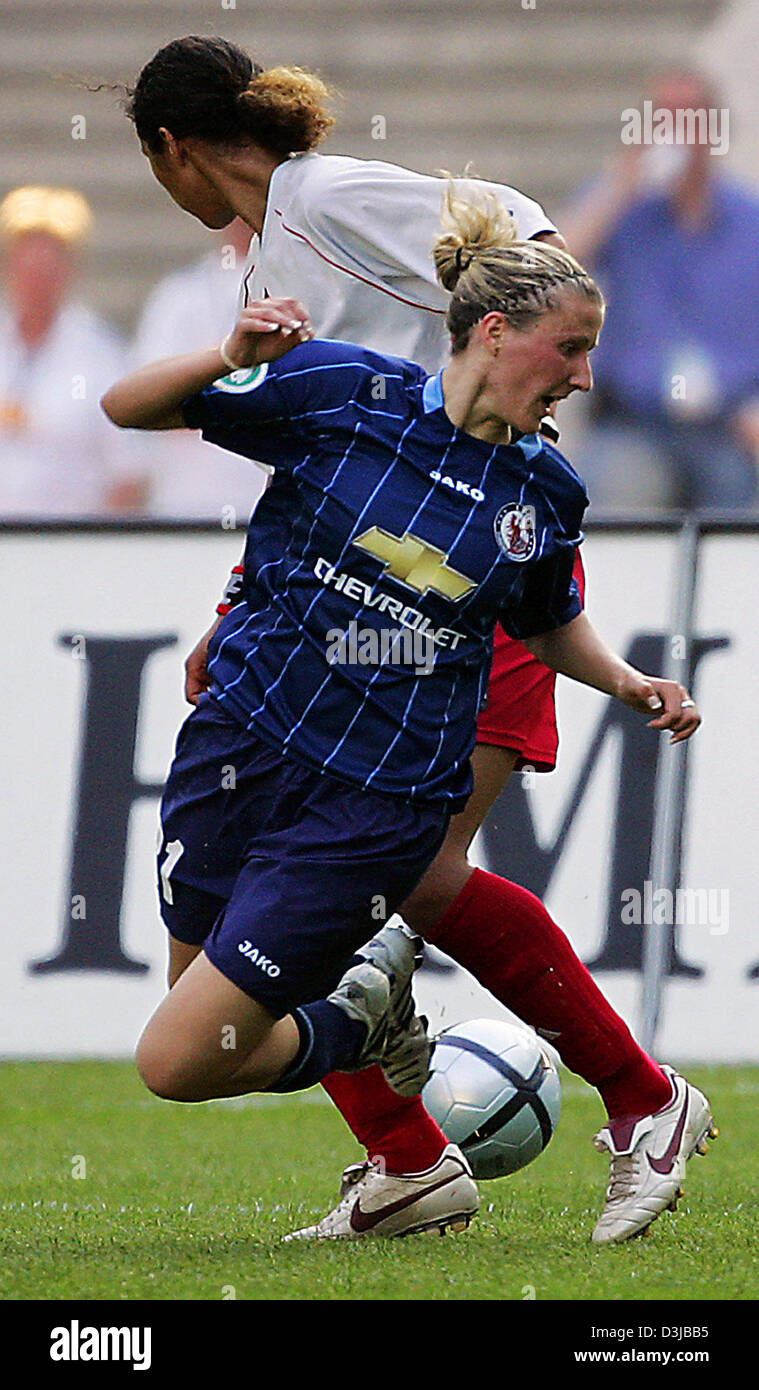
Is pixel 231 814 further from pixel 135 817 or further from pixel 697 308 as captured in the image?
pixel 697 308

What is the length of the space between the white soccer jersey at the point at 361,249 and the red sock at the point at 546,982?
3.16 feet

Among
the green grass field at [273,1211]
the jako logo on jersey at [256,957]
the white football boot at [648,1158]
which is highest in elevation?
the jako logo on jersey at [256,957]

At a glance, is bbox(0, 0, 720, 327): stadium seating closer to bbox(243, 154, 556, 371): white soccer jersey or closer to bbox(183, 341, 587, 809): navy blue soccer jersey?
bbox(243, 154, 556, 371): white soccer jersey

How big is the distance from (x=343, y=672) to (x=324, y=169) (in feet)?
3.11

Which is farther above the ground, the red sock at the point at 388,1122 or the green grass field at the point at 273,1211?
the red sock at the point at 388,1122

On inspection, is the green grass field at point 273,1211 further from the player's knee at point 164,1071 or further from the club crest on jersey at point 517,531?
the club crest on jersey at point 517,531

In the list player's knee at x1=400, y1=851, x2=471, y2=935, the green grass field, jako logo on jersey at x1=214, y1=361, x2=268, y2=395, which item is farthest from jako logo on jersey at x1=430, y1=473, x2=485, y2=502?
the green grass field

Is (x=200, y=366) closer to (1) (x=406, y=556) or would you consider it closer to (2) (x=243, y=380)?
(2) (x=243, y=380)

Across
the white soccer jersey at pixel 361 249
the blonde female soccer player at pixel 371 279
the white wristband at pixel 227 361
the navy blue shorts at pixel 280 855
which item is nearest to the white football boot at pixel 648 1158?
the blonde female soccer player at pixel 371 279

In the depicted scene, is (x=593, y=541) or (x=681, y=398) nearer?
(x=593, y=541)

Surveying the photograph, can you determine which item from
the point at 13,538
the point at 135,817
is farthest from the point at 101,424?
the point at 135,817

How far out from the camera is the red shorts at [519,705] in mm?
3836

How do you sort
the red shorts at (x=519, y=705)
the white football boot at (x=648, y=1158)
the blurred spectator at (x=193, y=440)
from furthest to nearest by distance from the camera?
the blurred spectator at (x=193, y=440), the red shorts at (x=519, y=705), the white football boot at (x=648, y=1158)
